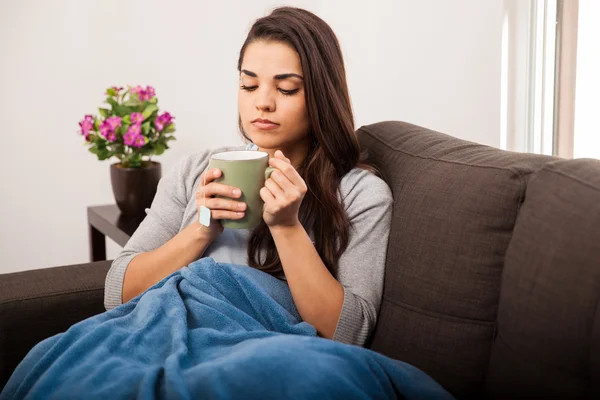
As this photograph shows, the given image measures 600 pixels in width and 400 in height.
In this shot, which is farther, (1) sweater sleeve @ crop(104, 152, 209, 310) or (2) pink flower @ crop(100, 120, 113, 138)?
(2) pink flower @ crop(100, 120, 113, 138)

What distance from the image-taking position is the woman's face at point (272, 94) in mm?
1493

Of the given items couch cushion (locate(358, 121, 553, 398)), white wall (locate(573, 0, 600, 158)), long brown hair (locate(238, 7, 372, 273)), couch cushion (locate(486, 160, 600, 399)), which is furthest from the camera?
white wall (locate(573, 0, 600, 158))

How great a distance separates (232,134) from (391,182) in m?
1.82

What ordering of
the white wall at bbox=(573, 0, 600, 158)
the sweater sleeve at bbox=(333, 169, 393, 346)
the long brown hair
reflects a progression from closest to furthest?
the sweater sleeve at bbox=(333, 169, 393, 346), the long brown hair, the white wall at bbox=(573, 0, 600, 158)

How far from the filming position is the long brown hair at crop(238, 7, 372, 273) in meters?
1.48

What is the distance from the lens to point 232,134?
326 cm

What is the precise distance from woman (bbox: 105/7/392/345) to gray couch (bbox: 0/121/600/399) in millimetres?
58

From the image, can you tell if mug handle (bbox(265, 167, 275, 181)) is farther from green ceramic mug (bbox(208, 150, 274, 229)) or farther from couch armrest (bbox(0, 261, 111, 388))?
couch armrest (bbox(0, 261, 111, 388))

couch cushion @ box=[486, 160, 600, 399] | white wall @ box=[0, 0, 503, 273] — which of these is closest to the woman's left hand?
couch cushion @ box=[486, 160, 600, 399]

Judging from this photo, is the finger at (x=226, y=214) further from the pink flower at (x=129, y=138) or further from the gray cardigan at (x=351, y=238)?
the pink flower at (x=129, y=138)

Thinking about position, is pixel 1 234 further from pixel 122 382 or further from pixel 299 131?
pixel 122 382

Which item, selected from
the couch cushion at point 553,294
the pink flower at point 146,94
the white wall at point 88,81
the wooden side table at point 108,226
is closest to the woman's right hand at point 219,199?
the couch cushion at point 553,294

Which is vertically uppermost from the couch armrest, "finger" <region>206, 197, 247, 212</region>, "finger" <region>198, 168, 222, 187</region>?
"finger" <region>198, 168, 222, 187</region>

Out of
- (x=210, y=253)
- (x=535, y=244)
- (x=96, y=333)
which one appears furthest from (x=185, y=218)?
(x=535, y=244)
